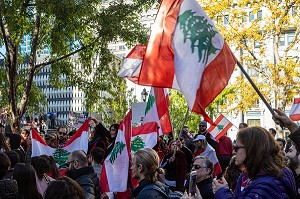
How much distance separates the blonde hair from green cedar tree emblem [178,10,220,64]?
127cm

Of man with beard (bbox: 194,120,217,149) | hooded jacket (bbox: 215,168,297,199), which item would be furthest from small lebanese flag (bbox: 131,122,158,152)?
hooded jacket (bbox: 215,168,297,199)

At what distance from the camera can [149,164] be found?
6285 millimetres

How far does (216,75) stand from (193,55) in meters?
0.33

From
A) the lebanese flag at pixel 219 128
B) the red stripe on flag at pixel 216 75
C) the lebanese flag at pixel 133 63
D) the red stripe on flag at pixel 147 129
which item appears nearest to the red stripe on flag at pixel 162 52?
the red stripe on flag at pixel 216 75

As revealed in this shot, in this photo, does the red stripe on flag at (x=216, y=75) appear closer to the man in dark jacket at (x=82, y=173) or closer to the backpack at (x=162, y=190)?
the backpack at (x=162, y=190)

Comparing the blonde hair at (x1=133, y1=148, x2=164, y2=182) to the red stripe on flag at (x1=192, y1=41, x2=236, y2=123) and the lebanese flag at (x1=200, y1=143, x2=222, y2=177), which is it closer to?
the red stripe on flag at (x1=192, y1=41, x2=236, y2=123)

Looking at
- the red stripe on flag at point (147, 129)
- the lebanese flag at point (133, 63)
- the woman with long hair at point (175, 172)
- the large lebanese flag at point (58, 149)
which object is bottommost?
the woman with long hair at point (175, 172)

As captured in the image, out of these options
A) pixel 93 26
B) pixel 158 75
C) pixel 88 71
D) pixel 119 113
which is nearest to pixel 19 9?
pixel 93 26

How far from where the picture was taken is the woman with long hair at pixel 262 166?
4.58 meters

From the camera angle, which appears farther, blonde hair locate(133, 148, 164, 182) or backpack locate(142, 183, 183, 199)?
blonde hair locate(133, 148, 164, 182)

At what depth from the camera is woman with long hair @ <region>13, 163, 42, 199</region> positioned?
5.99 m

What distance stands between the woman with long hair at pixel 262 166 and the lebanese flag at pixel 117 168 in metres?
2.96

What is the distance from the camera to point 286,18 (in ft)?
93.5

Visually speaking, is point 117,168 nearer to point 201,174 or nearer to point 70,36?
point 201,174
